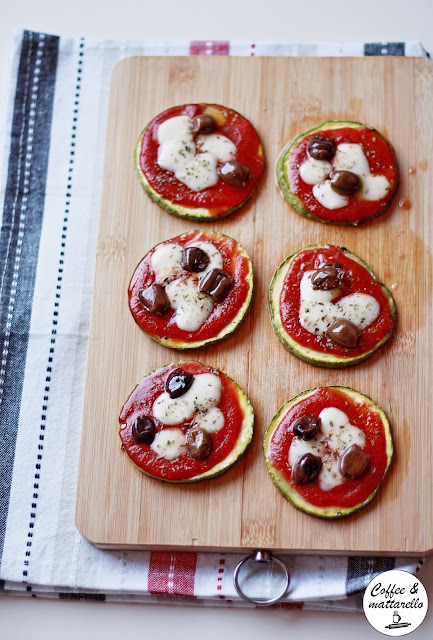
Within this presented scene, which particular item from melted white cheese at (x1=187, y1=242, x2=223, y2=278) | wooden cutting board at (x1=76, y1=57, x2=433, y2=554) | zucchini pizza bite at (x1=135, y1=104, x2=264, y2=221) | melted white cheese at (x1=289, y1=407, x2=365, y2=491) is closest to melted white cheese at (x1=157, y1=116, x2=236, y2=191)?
zucchini pizza bite at (x1=135, y1=104, x2=264, y2=221)

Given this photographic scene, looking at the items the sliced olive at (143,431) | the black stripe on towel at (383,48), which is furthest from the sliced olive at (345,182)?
the sliced olive at (143,431)

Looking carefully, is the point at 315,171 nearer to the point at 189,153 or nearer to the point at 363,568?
the point at 189,153

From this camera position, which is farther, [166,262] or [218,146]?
[218,146]

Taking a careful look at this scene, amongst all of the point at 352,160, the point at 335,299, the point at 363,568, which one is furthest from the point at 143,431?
the point at 352,160

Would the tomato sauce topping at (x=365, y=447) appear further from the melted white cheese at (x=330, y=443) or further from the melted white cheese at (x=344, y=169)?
the melted white cheese at (x=344, y=169)

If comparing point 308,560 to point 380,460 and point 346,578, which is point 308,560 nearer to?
point 346,578

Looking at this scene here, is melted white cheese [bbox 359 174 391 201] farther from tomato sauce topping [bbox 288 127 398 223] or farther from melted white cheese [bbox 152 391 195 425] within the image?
melted white cheese [bbox 152 391 195 425]

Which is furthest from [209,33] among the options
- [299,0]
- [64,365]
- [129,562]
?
[129,562]
